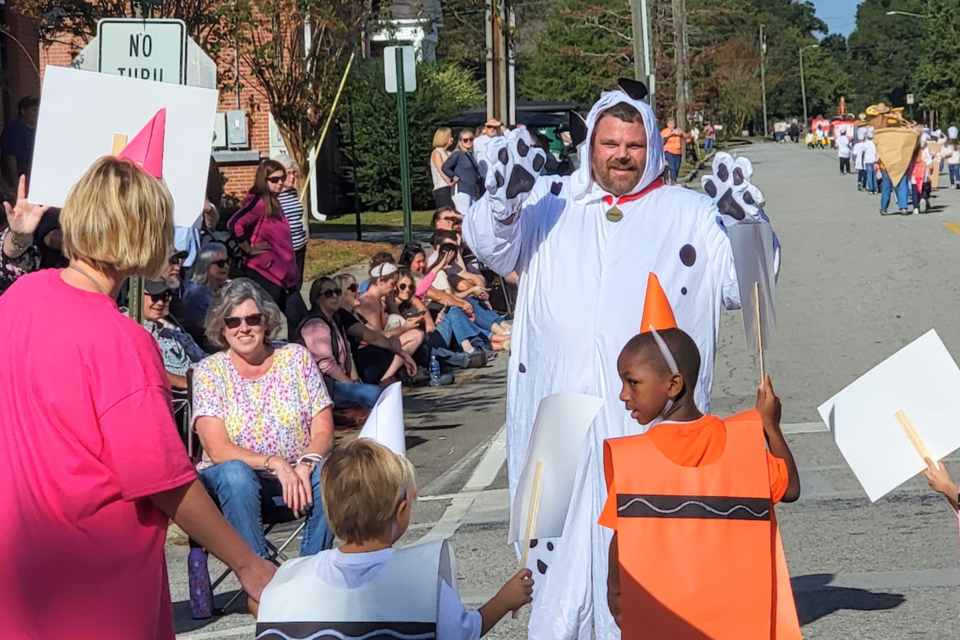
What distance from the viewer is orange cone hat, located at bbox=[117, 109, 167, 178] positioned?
5693 millimetres

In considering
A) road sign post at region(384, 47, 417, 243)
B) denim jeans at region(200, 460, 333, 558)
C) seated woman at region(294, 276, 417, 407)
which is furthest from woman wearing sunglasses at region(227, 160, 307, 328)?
road sign post at region(384, 47, 417, 243)

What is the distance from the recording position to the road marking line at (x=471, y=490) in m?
7.53

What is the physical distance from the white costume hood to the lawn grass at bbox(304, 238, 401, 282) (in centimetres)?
1347

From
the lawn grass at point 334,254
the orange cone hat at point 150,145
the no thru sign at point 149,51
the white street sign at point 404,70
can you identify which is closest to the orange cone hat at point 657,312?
the orange cone hat at point 150,145

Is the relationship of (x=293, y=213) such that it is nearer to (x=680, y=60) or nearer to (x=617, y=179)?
(x=617, y=179)

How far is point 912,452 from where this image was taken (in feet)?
13.3

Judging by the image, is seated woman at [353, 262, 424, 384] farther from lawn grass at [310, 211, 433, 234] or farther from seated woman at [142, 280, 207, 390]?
lawn grass at [310, 211, 433, 234]

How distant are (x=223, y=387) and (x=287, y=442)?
385 mm

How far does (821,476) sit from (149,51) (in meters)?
4.54

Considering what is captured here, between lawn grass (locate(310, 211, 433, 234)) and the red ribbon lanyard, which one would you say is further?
lawn grass (locate(310, 211, 433, 234))

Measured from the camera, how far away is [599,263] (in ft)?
15.6

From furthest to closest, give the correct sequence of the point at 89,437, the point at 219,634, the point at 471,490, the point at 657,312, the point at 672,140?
the point at 672,140
the point at 471,490
the point at 219,634
the point at 657,312
the point at 89,437

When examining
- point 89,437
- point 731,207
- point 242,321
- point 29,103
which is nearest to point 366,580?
point 89,437

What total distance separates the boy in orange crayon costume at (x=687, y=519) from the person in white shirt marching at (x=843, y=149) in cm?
4139
